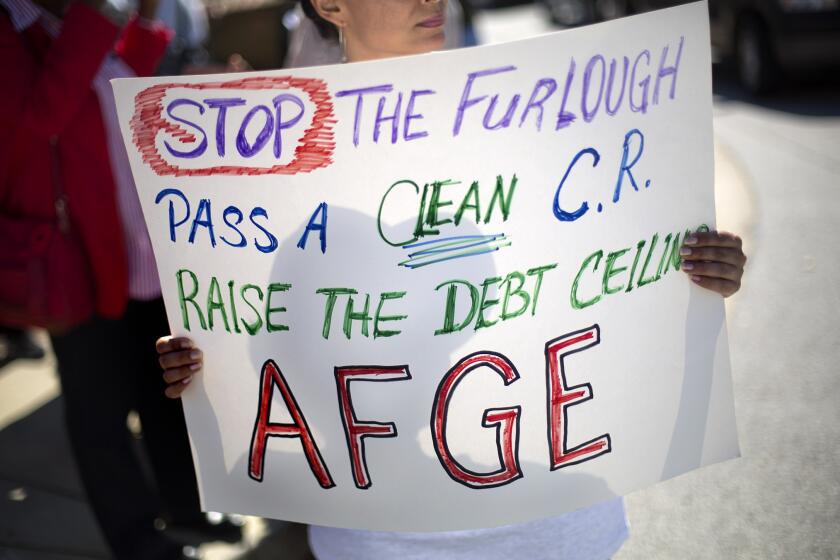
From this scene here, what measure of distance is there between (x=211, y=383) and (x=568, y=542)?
707 millimetres

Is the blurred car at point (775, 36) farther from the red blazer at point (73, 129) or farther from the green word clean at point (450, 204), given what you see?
the green word clean at point (450, 204)

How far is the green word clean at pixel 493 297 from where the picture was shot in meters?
1.34

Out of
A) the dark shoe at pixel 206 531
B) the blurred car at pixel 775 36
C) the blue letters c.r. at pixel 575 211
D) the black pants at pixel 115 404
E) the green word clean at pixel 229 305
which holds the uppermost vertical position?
the blue letters c.r. at pixel 575 211

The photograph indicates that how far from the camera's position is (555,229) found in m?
1.35

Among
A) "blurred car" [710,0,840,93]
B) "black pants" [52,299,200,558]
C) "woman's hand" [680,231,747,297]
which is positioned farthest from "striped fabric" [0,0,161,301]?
"blurred car" [710,0,840,93]

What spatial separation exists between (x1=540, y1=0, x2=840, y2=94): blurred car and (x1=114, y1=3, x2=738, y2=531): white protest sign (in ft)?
22.4

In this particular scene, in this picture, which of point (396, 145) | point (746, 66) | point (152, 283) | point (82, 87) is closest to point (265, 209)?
point (396, 145)

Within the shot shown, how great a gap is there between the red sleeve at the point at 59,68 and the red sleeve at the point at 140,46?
0.94 feet

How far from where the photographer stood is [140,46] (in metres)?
2.43

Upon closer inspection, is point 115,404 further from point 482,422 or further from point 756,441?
point 756,441

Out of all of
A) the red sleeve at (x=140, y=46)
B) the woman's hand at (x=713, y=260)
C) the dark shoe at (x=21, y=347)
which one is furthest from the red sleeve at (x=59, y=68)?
the dark shoe at (x=21, y=347)

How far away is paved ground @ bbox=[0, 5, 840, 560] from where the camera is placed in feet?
8.93

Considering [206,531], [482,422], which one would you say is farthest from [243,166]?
[206,531]

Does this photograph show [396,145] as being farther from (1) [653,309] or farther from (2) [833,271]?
(2) [833,271]
